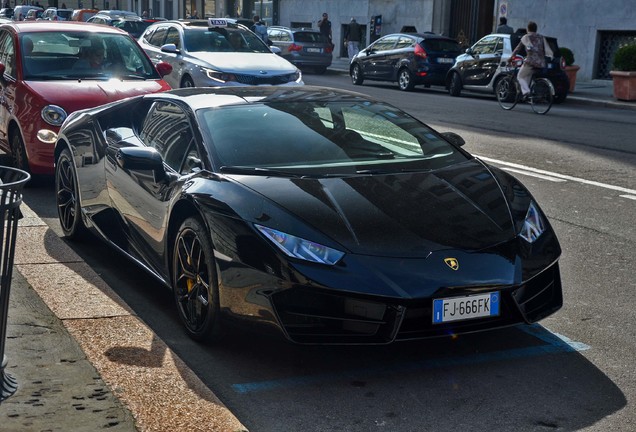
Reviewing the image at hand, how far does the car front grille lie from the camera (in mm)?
16625

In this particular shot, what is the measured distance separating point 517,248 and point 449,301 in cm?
55

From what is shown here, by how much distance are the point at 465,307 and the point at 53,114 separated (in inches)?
245

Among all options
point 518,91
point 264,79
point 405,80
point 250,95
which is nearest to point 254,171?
point 250,95

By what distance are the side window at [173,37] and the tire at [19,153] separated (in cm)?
829

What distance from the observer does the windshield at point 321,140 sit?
5691 mm

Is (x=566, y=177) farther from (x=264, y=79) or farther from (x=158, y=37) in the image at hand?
(x=158, y=37)

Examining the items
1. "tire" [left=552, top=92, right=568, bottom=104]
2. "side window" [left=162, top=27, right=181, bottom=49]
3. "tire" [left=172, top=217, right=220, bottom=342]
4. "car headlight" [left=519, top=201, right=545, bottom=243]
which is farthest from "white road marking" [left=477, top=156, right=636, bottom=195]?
"tire" [left=552, top=92, right=568, bottom=104]

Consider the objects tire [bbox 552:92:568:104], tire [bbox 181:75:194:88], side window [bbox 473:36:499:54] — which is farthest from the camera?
side window [bbox 473:36:499:54]

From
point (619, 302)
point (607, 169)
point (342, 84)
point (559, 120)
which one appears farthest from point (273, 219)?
point (342, 84)

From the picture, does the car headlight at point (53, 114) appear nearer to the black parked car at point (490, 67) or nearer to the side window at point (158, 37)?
the side window at point (158, 37)

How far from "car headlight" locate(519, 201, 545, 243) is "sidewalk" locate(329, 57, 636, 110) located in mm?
17207

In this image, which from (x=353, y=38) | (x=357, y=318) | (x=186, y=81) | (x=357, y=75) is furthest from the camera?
(x=353, y=38)

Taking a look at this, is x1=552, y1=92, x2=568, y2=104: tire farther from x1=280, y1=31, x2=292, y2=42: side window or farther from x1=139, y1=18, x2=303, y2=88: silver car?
x1=280, y1=31, x2=292, y2=42: side window

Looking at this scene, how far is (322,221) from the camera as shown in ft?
16.3
